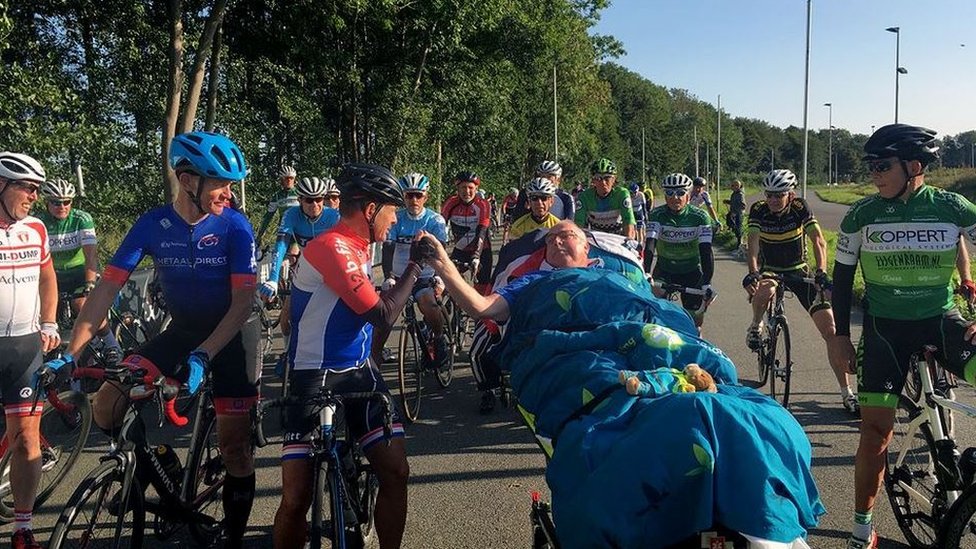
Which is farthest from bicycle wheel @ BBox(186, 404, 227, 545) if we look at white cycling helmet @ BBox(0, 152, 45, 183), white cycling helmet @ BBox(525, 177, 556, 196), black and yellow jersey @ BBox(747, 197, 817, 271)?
black and yellow jersey @ BBox(747, 197, 817, 271)

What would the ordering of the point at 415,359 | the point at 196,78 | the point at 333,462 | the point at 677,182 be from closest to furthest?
1. the point at 333,462
2. the point at 415,359
3. the point at 677,182
4. the point at 196,78

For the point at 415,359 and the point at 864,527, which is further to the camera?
the point at 415,359

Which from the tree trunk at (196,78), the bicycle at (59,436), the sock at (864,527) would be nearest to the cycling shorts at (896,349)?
the sock at (864,527)

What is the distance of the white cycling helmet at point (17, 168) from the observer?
3.74 meters

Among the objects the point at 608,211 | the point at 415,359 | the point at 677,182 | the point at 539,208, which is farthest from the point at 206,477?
the point at 608,211

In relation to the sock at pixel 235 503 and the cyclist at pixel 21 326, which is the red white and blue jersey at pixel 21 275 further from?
the sock at pixel 235 503

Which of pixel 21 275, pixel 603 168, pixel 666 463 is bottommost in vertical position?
pixel 666 463

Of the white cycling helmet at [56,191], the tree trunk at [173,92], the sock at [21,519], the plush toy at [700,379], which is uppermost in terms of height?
the tree trunk at [173,92]

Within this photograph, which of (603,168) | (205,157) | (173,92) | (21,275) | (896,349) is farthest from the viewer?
(173,92)

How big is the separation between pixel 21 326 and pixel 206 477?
1360 mm

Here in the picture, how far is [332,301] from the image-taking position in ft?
9.95

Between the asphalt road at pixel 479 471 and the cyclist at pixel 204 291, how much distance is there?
85 centimetres

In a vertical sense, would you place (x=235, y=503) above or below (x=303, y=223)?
below

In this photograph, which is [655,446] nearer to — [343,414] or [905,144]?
[343,414]
